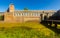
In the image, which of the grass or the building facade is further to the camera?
the building facade

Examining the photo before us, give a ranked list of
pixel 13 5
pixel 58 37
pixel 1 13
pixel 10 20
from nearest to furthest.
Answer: pixel 58 37
pixel 10 20
pixel 1 13
pixel 13 5

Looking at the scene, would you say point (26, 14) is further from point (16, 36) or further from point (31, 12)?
point (16, 36)

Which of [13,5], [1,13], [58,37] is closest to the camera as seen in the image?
[58,37]

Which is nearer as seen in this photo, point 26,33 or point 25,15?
point 26,33

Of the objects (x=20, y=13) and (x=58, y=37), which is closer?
(x=58, y=37)

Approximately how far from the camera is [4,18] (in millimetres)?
30250

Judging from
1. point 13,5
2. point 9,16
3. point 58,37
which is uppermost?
→ point 13,5

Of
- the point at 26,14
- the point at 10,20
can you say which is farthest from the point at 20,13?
the point at 10,20

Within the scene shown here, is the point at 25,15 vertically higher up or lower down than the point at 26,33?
higher up

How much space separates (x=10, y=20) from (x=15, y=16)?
4.67 ft

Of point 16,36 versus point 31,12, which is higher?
point 31,12

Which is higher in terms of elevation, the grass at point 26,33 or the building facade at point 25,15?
the building facade at point 25,15

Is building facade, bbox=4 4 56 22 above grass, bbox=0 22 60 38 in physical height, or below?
above

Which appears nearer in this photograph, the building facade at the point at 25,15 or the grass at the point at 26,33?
the grass at the point at 26,33
